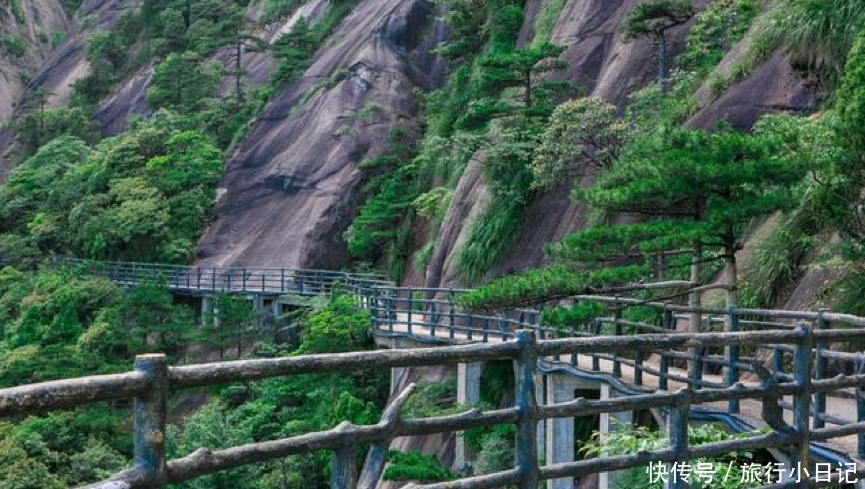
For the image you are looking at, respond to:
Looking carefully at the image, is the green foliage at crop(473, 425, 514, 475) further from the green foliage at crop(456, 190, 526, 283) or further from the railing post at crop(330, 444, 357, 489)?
the railing post at crop(330, 444, 357, 489)

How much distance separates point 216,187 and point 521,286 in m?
29.7

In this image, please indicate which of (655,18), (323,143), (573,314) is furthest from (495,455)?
(323,143)

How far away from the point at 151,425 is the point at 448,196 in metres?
23.4

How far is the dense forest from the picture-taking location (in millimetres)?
10633

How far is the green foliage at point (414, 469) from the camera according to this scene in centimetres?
1459

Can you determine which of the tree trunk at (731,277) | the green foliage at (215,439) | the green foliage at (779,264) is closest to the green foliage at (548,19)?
the green foliage at (215,439)

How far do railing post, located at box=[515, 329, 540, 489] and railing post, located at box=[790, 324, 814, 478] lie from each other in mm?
1694

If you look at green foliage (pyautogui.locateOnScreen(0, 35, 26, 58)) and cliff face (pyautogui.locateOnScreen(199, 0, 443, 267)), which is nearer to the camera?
cliff face (pyautogui.locateOnScreen(199, 0, 443, 267))

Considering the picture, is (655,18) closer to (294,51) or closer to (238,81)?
(294,51)

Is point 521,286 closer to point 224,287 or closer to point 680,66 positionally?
point 680,66

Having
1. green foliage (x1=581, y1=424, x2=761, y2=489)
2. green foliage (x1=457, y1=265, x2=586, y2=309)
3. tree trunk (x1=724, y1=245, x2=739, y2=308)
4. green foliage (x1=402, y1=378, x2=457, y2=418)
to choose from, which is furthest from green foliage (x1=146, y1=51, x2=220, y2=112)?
green foliage (x1=581, y1=424, x2=761, y2=489)

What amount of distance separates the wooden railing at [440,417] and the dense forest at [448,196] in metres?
5.56

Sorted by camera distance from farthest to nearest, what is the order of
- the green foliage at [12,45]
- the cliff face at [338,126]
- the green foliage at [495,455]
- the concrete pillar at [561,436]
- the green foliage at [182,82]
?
the green foliage at [12,45] → the green foliage at [182,82] → the cliff face at [338,126] → the green foliage at [495,455] → the concrete pillar at [561,436]

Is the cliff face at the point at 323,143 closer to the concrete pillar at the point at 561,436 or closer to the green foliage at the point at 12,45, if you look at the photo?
the concrete pillar at the point at 561,436
